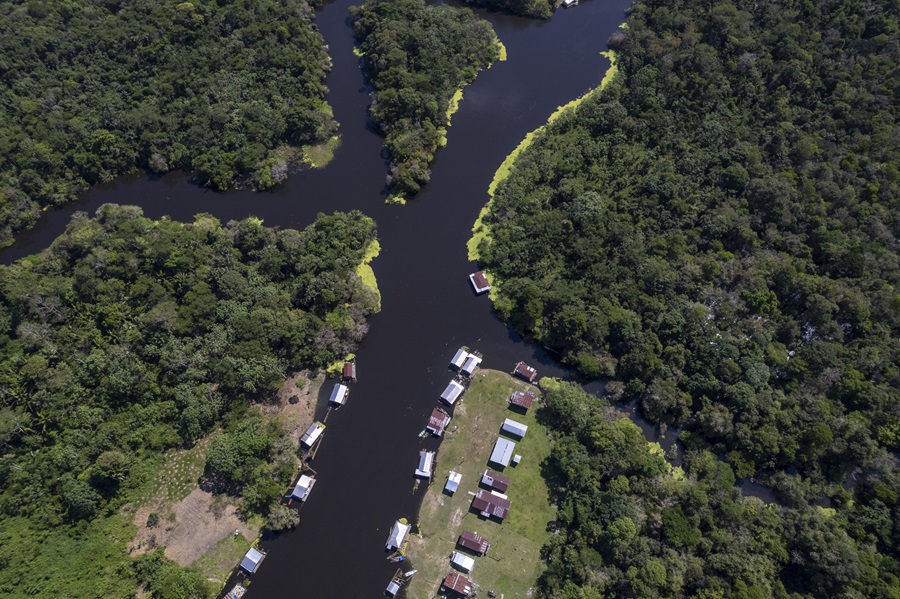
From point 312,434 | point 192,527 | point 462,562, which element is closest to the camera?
point 462,562

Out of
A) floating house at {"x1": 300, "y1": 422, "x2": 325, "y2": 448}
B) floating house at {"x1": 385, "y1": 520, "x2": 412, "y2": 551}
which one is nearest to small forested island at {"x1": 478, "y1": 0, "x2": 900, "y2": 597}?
floating house at {"x1": 385, "y1": 520, "x2": 412, "y2": 551}

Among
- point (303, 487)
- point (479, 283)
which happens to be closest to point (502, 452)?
point (303, 487)

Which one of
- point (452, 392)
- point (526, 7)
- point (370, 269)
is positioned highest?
point (526, 7)

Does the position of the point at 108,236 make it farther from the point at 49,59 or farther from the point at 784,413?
the point at 784,413

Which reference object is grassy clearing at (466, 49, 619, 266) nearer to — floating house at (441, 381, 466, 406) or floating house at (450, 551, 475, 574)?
floating house at (441, 381, 466, 406)

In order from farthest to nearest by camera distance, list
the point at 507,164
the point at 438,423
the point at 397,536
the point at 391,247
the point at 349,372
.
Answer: the point at 507,164
the point at 391,247
the point at 349,372
the point at 438,423
the point at 397,536

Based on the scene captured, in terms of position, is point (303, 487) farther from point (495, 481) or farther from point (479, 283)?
point (479, 283)

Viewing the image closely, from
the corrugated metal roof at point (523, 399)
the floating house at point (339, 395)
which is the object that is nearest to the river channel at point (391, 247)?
the floating house at point (339, 395)
